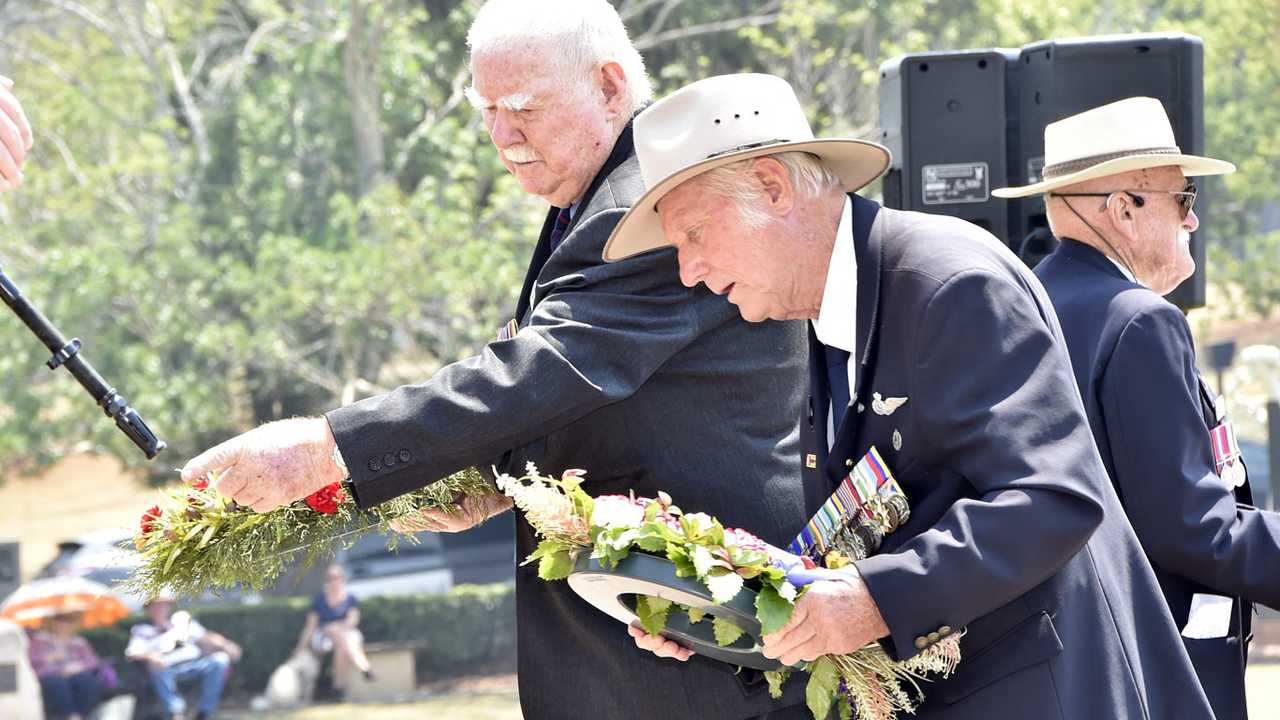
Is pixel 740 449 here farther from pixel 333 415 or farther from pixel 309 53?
pixel 309 53

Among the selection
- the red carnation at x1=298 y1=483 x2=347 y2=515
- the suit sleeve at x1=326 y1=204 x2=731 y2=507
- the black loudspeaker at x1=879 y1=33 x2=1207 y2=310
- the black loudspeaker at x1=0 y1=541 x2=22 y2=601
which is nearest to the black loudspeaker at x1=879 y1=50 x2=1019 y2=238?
the black loudspeaker at x1=879 y1=33 x2=1207 y2=310

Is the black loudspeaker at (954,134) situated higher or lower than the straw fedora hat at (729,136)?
lower

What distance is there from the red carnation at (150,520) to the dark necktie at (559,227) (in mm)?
959

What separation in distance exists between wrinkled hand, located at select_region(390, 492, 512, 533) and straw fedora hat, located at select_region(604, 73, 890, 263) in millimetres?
1023

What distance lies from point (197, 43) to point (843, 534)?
50.4ft

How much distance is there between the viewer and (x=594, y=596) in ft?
8.32

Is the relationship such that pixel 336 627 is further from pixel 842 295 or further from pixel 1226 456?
pixel 842 295

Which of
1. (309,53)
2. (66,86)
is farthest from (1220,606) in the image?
(66,86)

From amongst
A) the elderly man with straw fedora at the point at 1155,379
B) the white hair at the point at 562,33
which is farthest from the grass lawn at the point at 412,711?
the white hair at the point at 562,33

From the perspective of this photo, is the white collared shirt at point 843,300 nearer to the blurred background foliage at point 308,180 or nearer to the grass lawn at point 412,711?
the blurred background foliage at point 308,180

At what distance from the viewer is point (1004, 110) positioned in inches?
192

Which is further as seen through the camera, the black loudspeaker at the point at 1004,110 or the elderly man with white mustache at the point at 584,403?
the black loudspeaker at the point at 1004,110

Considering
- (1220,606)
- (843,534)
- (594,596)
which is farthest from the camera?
(1220,606)

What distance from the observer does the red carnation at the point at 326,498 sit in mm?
3016
